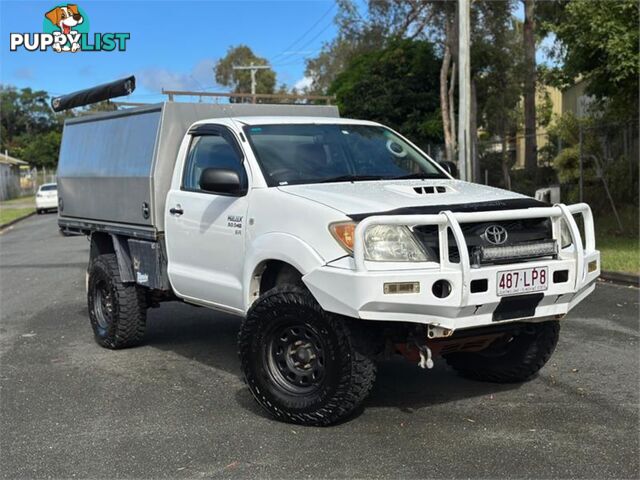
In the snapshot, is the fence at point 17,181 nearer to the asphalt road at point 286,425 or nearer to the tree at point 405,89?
the tree at point 405,89

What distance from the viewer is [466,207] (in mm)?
4574

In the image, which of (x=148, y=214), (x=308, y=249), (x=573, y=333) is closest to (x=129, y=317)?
(x=148, y=214)

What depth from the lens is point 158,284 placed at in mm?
6480

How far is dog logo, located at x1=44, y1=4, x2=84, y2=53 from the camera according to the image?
1280 centimetres

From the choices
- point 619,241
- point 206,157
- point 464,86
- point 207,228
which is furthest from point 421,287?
point 464,86

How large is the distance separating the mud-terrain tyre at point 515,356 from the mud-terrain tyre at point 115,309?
311cm

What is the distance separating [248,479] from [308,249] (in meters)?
1.42

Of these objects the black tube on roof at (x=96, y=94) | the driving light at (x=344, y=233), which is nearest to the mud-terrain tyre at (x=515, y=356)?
the driving light at (x=344, y=233)

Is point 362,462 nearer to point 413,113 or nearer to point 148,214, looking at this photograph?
point 148,214

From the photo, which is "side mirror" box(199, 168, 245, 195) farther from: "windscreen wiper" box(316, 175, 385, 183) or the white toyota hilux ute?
"windscreen wiper" box(316, 175, 385, 183)

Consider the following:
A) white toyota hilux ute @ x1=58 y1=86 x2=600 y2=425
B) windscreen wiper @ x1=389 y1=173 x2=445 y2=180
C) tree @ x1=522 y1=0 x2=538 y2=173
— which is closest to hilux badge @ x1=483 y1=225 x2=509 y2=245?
white toyota hilux ute @ x1=58 y1=86 x2=600 y2=425

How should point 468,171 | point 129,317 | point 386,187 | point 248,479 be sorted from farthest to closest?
point 468,171
point 129,317
point 386,187
point 248,479

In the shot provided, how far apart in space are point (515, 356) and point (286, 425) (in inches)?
74.5

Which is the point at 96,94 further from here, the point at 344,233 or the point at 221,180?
the point at 344,233
